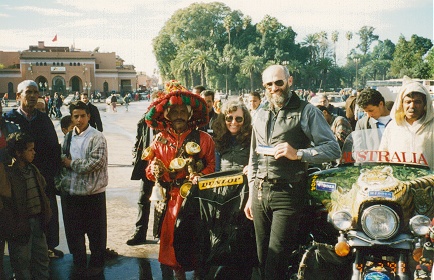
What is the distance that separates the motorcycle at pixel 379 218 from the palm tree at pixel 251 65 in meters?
78.6

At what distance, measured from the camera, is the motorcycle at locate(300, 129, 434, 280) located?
3027mm

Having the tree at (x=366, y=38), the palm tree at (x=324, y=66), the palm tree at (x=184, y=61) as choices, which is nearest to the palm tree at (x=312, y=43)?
the palm tree at (x=324, y=66)

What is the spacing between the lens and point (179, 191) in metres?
4.62

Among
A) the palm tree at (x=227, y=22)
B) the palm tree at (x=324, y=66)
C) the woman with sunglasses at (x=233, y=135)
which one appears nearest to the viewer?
the woman with sunglasses at (x=233, y=135)

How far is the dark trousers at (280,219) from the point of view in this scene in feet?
11.9

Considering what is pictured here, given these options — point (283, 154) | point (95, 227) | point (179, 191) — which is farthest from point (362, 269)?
point (95, 227)

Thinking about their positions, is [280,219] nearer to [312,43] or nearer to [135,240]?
[135,240]

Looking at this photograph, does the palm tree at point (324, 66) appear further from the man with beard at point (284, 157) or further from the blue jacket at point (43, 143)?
the man with beard at point (284, 157)

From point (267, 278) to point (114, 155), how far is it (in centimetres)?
1105

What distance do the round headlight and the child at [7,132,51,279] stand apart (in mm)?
2846

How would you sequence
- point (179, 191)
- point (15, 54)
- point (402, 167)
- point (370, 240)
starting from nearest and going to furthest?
point (370, 240) < point (402, 167) < point (179, 191) < point (15, 54)

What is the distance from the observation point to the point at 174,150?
4750 mm

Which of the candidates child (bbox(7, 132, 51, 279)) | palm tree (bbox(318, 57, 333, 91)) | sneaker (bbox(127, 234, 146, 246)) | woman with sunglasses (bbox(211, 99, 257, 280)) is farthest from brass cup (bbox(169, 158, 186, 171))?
palm tree (bbox(318, 57, 333, 91))

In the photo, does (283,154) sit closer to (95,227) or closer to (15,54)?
(95,227)
